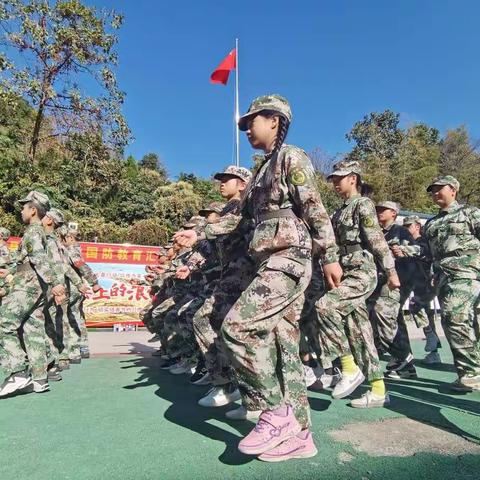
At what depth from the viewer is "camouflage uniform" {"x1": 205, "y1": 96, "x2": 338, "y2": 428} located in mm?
2461

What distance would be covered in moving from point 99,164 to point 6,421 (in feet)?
57.6

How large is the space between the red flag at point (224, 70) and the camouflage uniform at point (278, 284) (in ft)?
44.5

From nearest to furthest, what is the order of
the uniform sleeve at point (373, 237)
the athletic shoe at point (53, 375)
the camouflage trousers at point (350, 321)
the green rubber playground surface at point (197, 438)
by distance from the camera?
the green rubber playground surface at point (197, 438)
the camouflage trousers at point (350, 321)
the uniform sleeve at point (373, 237)
the athletic shoe at point (53, 375)

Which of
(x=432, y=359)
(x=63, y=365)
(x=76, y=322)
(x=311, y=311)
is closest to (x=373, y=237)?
(x=311, y=311)

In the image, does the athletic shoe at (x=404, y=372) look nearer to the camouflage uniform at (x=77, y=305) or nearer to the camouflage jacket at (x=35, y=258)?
the camouflage jacket at (x=35, y=258)

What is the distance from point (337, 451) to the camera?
101 inches

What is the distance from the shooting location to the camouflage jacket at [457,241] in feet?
14.5

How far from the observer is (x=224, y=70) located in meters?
15.5

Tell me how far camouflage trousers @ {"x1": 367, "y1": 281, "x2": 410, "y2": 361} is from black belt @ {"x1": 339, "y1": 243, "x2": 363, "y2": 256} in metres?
1.07

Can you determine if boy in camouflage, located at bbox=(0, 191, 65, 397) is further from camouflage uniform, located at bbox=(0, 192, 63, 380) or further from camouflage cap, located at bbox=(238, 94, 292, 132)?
camouflage cap, located at bbox=(238, 94, 292, 132)

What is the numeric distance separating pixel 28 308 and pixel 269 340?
9.37ft

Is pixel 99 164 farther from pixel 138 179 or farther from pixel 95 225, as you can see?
pixel 138 179

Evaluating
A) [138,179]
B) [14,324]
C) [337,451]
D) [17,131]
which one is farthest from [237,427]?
[138,179]

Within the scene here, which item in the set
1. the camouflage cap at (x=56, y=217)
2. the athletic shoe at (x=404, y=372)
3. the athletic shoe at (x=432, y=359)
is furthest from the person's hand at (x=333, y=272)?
the camouflage cap at (x=56, y=217)
